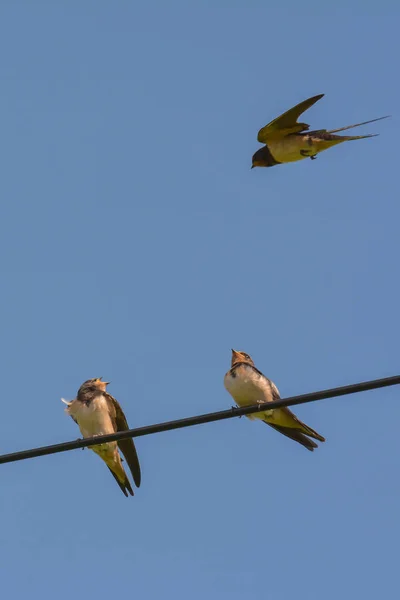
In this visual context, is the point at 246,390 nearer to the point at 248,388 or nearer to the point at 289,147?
the point at 248,388

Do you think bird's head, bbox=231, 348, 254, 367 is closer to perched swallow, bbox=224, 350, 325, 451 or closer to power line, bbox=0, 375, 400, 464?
perched swallow, bbox=224, 350, 325, 451

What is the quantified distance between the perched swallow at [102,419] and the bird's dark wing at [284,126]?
2.47 m

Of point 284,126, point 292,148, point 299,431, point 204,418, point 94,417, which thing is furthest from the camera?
point 292,148

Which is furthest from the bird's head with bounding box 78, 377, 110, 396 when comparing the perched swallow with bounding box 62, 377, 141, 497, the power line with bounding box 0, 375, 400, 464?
the power line with bounding box 0, 375, 400, 464

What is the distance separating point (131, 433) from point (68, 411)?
3280mm

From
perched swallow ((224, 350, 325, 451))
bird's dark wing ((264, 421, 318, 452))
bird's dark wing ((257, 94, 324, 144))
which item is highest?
bird's dark wing ((257, 94, 324, 144))

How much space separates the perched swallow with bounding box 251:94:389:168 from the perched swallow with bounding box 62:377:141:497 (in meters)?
2.48

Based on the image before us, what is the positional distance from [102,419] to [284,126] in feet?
9.26

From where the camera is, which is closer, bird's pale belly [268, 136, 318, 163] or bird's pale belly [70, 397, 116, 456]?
bird's pale belly [70, 397, 116, 456]

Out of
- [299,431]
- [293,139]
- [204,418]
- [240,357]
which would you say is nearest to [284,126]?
[293,139]

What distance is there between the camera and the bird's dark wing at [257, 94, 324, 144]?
898 cm

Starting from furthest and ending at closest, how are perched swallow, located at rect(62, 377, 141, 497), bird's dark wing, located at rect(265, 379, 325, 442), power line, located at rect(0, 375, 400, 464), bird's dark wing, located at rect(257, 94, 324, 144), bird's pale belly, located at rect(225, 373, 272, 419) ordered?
1. bird's dark wing, located at rect(257, 94, 324, 144)
2. perched swallow, located at rect(62, 377, 141, 497)
3. bird's pale belly, located at rect(225, 373, 272, 419)
4. bird's dark wing, located at rect(265, 379, 325, 442)
5. power line, located at rect(0, 375, 400, 464)

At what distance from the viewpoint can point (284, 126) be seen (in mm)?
9328

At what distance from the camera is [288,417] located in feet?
25.4
